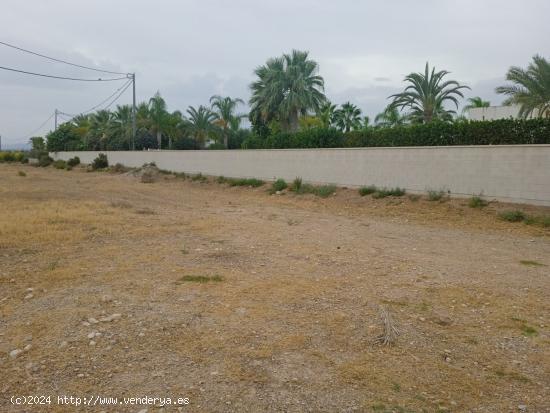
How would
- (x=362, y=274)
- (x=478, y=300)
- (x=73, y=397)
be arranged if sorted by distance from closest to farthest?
(x=73, y=397) < (x=478, y=300) < (x=362, y=274)

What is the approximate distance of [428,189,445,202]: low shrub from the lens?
1673 cm

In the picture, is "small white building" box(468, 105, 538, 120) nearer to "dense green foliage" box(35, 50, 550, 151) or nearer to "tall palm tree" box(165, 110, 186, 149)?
"dense green foliage" box(35, 50, 550, 151)

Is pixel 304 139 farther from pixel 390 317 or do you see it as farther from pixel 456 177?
pixel 390 317

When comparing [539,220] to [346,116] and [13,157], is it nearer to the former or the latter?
[346,116]

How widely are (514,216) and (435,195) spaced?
11.8ft

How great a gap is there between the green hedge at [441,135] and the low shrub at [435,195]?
7.11 ft

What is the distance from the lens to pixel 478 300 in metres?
6.49

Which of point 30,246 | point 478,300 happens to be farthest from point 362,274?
point 30,246

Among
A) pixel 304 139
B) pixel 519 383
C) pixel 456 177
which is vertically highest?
pixel 304 139

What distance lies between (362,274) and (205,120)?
4009cm

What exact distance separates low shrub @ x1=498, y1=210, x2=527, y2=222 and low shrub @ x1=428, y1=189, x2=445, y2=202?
310 centimetres

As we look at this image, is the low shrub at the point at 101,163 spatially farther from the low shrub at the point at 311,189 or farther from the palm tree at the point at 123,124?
the low shrub at the point at 311,189

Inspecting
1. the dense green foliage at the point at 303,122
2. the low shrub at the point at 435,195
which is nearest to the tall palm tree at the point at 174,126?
the dense green foliage at the point at 303,122

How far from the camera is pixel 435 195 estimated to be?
1683 cm
